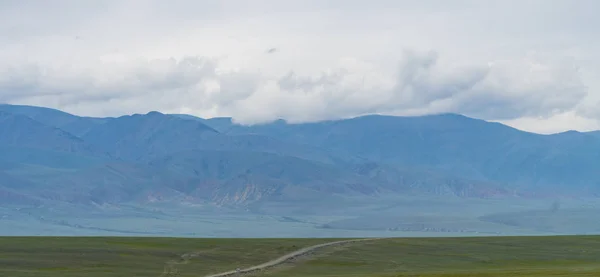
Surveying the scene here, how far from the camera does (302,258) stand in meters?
132

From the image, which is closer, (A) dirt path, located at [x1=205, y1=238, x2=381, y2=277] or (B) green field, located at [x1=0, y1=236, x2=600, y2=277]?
(A) dirt path, located at [x1=205, y1=238, x2=381, y2=277]

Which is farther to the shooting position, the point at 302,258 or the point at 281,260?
the point at 302,258

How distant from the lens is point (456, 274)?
10312 cm

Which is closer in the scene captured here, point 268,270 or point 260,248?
point 268,270

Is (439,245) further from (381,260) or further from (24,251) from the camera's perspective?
(24,251)

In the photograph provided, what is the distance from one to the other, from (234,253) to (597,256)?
56524 millimetres

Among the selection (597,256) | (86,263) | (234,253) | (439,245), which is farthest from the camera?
(439,245)

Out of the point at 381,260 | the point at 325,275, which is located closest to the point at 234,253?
the point at 381,260

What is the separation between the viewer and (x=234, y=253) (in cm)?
13688

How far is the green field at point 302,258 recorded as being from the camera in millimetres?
112500

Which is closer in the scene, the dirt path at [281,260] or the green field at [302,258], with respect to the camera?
the dirt path at [281,260]

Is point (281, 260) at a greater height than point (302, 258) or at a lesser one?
lesser

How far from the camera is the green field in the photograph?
112 m

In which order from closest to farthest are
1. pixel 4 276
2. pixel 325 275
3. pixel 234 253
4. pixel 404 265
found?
pixel 4 276 < pixel 325 275 < pixel 404 265 < pixel 234 253
